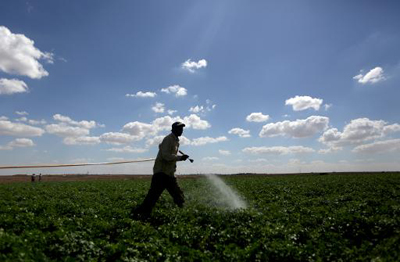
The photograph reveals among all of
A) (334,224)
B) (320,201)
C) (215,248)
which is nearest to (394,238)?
(334,224)

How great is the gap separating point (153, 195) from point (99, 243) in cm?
256

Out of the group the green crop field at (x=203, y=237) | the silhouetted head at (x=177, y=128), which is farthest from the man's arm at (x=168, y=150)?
the green crop field at (x=203, y=237)

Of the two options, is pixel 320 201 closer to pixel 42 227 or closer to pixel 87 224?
pixel 87 224

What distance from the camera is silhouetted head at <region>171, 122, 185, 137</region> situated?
876 cm

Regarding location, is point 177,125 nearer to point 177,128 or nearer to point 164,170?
point 177,128

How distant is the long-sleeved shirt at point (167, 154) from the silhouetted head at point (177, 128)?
128 mm

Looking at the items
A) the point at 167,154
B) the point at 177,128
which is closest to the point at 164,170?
the point at 167,154

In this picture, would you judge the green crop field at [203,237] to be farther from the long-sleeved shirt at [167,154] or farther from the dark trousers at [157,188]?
the long-sleeved shirt at [167,154]

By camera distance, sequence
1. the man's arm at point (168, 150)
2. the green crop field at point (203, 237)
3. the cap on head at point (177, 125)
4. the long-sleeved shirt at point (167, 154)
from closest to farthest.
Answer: the green crop field at point (203, 237) → the man's arm at point (168, 150) → the long-sleeved shirt at point (167, 154) → the cap on head at point (177, 125)

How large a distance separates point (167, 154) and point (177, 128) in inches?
31.5

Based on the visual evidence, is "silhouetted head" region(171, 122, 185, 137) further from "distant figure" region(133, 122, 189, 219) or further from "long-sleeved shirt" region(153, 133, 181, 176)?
"long-sleeved shirt" region(153, 133, 181, 176)

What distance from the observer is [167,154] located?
8.46m

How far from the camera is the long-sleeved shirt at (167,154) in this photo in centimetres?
855

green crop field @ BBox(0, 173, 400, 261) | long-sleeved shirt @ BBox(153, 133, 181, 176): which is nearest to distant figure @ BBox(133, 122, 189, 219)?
long-sleeved shirt @ BBox(153, 133, 181, 176)
